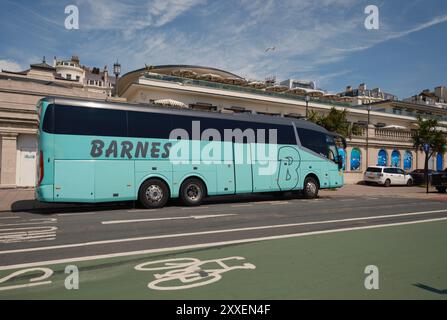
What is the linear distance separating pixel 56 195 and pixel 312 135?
39.9 feet

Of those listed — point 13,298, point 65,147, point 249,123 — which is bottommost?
point 13,298

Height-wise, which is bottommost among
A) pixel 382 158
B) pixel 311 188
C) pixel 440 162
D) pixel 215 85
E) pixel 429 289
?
pixel 429 289

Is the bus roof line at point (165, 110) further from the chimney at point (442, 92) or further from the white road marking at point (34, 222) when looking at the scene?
the chimney at point (442, 92)

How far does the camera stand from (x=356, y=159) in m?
32.7

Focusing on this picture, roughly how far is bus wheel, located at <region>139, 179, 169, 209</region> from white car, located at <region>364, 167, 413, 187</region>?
72.4ft

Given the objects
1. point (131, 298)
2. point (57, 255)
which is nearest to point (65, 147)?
point (57, 255)

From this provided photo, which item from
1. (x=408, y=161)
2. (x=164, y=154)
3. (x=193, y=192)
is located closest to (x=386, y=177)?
(x=408, y=161)

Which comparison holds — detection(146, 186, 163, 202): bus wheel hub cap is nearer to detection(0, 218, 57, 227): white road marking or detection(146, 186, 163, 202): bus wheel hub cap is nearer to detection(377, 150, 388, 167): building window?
detection(0, 218, 57, 227): white road marking

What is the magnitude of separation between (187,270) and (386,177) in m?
28.1

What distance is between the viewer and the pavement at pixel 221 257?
4.36 metres

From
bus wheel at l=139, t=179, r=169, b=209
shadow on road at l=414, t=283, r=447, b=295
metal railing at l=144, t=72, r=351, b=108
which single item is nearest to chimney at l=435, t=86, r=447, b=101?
metal railing at l=144, t=72, r=351, b=108

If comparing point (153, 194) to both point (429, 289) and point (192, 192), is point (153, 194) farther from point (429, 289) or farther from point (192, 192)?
point (429, 289)

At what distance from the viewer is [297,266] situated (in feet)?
17.8

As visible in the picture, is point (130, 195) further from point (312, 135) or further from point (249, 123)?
point (312, 135)
